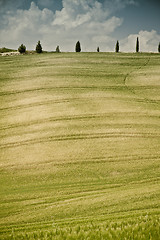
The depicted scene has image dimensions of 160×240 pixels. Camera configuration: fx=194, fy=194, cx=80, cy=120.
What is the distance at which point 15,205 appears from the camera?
785 centimetres

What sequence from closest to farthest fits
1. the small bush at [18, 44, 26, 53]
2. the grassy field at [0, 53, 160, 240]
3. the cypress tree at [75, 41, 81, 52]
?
1. the grassy field at [0, 53, 160, 240]
2. the small bush at [18, 44, 26, 53]
3. the cypress tree at [75, 41, 81, 52]

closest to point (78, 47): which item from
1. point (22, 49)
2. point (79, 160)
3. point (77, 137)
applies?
point (22, 49)

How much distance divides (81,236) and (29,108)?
41.3ft

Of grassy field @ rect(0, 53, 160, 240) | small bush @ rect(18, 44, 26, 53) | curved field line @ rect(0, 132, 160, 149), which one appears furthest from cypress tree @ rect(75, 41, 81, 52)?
curved field line @ rect(0, 132, 160, 149)

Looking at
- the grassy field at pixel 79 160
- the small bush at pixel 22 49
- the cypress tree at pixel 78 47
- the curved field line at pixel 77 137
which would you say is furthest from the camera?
the cypress tree at pixel 78 47

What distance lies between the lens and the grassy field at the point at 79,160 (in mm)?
6328

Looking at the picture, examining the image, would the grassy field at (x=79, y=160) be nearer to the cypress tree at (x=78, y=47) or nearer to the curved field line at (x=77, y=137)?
the curved field line at (x=77, y=137)

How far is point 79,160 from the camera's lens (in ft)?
34.1

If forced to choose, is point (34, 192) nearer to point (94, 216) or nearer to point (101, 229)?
point (94, 216)

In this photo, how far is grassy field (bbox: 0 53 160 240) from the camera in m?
6.33

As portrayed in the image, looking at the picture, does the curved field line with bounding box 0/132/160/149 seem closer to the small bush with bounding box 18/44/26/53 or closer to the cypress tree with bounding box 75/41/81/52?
the small bush with bounding box 18/44/26/53

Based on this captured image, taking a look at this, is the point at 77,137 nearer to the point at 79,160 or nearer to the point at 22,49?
the point at 79,160

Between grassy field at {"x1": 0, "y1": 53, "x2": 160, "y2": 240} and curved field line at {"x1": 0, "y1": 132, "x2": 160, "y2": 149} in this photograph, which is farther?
curved field line at {"x1": 0, "y1": 132, "x2": 160, "y2": 149}

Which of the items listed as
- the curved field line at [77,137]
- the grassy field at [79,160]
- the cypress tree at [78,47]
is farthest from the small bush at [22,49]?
the curved field line at [77,137]
